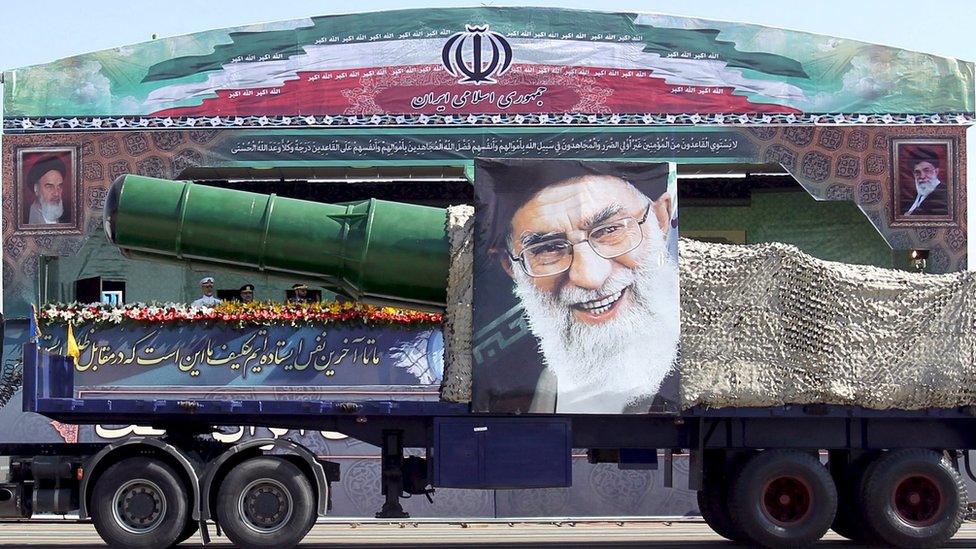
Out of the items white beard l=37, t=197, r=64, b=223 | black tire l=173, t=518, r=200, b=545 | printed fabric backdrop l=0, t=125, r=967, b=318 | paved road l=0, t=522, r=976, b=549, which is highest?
printed fabric backdrop l=0, t=125, r=967, b=318

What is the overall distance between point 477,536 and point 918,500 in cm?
552

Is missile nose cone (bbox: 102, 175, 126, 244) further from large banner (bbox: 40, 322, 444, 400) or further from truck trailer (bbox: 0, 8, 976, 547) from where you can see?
large banner (bbox: 40, 322, 444, 400)

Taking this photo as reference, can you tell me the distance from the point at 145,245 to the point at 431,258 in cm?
294

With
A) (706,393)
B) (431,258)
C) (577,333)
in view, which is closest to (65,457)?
(431,258)

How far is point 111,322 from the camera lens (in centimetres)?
1705

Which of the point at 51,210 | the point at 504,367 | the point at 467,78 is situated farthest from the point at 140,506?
the point at 467,78

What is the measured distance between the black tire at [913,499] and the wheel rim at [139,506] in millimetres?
7283

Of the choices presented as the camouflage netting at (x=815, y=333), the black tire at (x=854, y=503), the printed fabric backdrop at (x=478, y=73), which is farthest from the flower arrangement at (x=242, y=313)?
the printed fabric backdrop at (x=478, y=73)

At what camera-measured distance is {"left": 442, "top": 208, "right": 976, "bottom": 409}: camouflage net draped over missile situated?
13734 mm

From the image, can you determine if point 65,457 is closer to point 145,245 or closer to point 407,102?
point 145,245

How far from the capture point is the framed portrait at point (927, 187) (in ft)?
76.6

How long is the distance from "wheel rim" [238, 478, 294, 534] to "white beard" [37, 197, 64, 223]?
427 inches

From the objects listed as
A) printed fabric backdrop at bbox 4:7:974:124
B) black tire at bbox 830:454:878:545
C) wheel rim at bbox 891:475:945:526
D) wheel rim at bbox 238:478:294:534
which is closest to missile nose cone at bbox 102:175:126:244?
wheel rim at bbox 238:478:294:534

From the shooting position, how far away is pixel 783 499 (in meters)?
14.4
